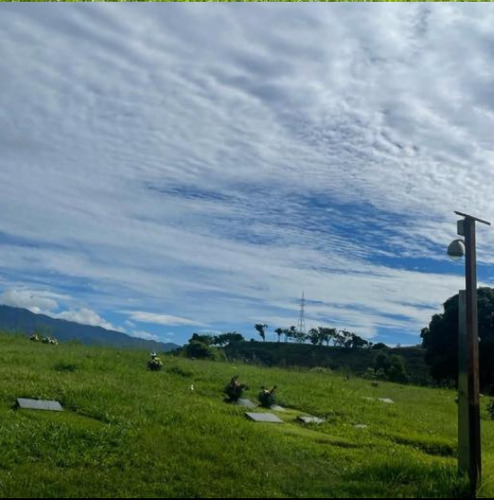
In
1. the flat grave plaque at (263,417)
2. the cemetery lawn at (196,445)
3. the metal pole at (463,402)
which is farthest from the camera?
the flat grave plaque at (263,417)

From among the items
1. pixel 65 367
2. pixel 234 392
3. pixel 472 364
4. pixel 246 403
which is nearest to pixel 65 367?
pixel 65 367

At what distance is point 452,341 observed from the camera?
28828mm

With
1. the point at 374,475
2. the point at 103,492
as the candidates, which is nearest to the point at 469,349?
the point at 374,475

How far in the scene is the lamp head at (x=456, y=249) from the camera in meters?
7.54

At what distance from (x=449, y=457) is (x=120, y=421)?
4.33 metres

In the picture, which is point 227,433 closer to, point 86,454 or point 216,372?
point 86,454

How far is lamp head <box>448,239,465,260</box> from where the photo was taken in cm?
754

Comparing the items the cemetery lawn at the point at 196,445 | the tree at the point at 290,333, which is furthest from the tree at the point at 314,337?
the cemetery lawn at the point at 196,445

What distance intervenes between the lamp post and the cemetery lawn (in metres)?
0.24

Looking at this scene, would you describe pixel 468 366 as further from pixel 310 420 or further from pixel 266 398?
pixel 266 398

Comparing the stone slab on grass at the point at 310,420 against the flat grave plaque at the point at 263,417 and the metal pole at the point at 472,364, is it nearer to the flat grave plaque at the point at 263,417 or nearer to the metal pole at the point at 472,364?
the flat grave plaque at the point at 263,417

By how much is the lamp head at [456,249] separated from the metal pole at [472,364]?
0.14 ft

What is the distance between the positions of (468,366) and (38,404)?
5.29 metres

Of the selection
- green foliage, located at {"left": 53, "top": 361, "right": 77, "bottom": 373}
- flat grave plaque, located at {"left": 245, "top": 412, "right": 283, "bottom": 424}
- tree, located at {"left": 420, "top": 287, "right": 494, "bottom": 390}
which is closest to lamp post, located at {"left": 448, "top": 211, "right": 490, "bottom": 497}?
flat grave plaque, located at {"left": 245, "top": 412, "right": 283, "bottom": 424}
